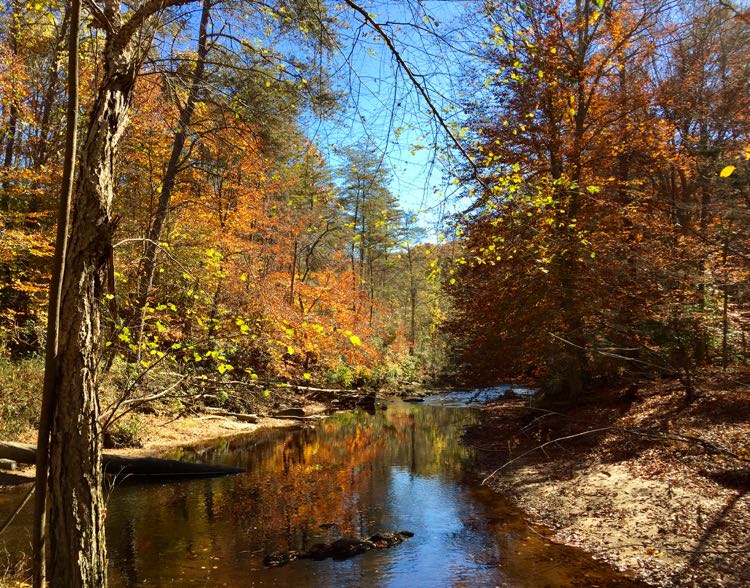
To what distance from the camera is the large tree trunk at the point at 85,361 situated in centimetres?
272

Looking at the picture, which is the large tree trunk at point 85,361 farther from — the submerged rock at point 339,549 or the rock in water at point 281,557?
the submerged rock at point 339,549

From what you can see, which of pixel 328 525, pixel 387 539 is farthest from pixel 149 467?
pixel 387 539

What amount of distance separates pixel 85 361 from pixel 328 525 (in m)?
6.86

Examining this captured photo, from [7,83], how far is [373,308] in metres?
21.1

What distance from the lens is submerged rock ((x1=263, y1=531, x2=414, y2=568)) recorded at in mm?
7172

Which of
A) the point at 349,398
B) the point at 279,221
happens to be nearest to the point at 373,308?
the point at 349,398

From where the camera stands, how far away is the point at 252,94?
538 cm

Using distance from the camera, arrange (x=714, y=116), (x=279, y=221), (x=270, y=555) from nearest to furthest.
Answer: (x=270, y=555) < (x=714, y=116) < (x=279, y=221)

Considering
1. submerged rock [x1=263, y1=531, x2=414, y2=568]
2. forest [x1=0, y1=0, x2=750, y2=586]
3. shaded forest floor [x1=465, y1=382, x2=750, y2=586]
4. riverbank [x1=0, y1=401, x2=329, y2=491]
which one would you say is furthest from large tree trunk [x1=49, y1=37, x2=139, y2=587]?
riverbank [x1=0, y1=401, x2=329, y2=491]

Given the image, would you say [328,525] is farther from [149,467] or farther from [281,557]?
[149,467]

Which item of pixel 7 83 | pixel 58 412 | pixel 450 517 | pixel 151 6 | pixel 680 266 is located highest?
pixel 7 83

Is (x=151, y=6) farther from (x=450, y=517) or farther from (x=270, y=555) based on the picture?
(x=450, y=517)

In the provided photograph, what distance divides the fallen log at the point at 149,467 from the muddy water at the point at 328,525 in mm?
488

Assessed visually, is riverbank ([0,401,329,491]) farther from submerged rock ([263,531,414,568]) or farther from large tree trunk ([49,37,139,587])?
large tree trunk ([49,37,139,587])
